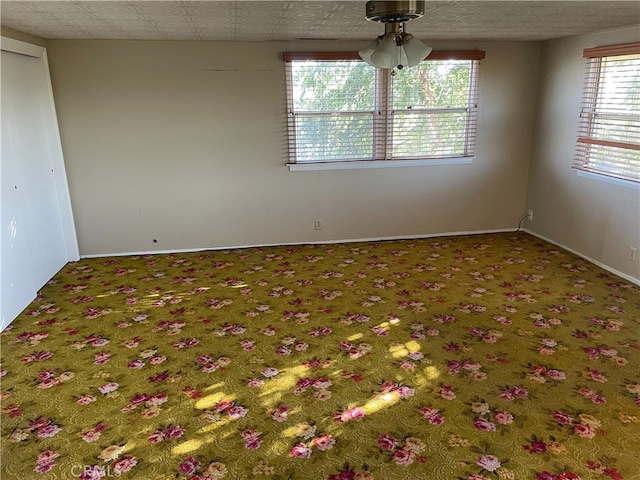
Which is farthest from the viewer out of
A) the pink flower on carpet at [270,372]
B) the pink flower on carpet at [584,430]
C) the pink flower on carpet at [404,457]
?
the pink flower on carpet at [270,372]

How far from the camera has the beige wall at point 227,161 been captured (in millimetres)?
4789

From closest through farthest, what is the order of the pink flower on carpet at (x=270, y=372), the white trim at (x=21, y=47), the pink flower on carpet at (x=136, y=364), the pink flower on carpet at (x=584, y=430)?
the pink flower on carpet at (x=584, y=430) < the pink flower on carpet at (x=270, y=372) < the pink flower on carpet at (x=136, y=364) < the white trim at (x=21, y=47)

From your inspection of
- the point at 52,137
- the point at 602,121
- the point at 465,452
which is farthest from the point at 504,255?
the point at 52,137

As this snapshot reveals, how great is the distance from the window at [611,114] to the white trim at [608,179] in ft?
0.12

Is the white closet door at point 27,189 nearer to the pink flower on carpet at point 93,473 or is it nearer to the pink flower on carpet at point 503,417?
the pink flower on carpet at point 93,473

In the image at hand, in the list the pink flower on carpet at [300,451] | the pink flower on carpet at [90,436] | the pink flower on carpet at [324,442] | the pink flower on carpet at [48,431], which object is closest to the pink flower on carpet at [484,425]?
Result: the pink flower on carpet at [324,442]

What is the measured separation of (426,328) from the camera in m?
3.54

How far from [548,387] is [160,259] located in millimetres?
3788

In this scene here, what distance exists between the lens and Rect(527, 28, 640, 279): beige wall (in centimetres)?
439

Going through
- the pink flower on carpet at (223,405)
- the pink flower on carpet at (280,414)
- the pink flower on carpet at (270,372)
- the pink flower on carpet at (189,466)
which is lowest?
the pink flower on carpet at (189,466)

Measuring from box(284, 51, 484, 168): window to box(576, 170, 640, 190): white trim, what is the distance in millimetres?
1201

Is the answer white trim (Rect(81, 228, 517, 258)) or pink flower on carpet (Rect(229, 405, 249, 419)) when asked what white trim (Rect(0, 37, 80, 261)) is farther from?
pink flower on carpet (Rect(229, 405, 249, 419))

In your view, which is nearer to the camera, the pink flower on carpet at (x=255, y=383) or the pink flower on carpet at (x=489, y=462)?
the pink flower on carpet at (x=489, y=462)

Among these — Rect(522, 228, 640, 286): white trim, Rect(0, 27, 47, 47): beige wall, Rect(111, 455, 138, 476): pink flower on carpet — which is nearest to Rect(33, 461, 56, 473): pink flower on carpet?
Rect(111, 455, 138, 476): pink flower on carpet
